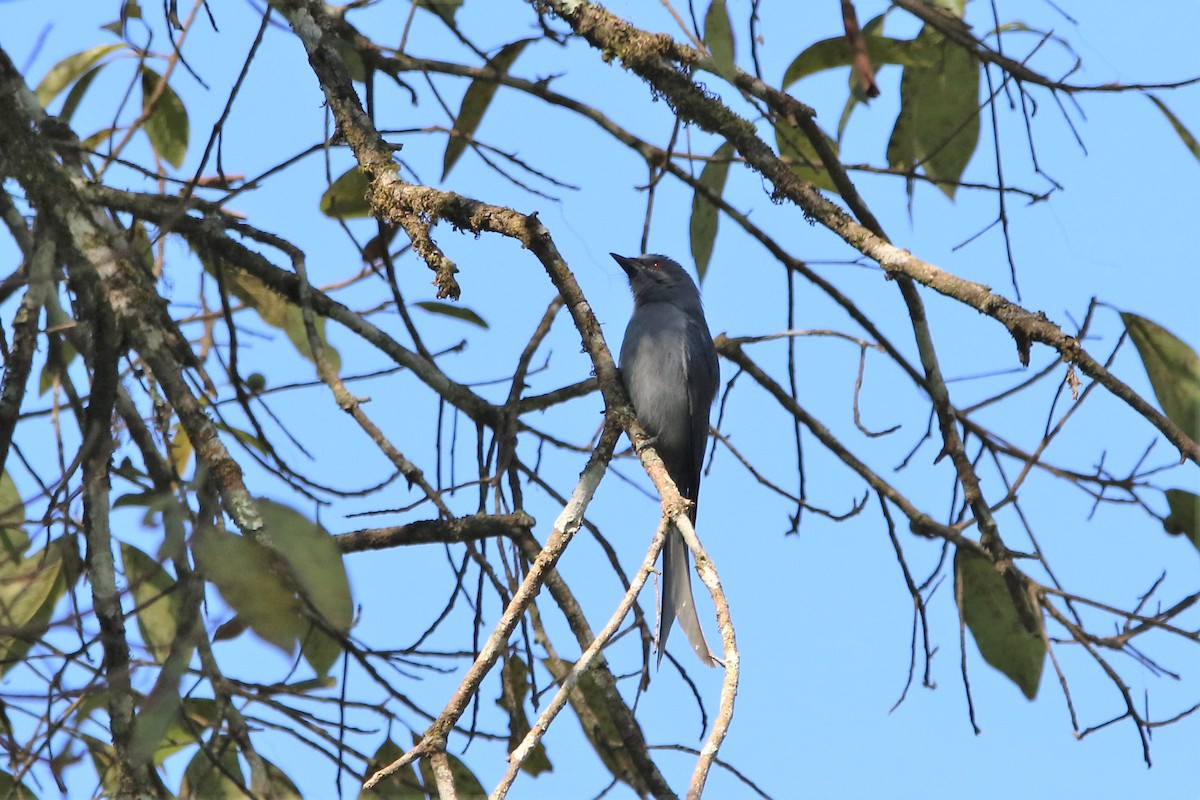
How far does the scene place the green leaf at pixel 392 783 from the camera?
9.43 ft

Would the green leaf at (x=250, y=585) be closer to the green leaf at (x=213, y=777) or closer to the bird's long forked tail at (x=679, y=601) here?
the green leaf at (x=213, y=777)

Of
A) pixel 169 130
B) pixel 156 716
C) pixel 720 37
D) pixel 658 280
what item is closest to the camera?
pixel 156 716

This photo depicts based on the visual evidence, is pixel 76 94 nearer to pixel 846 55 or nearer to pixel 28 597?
pixel 28 597

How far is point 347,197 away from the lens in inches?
161

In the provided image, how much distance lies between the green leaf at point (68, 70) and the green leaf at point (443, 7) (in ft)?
3.65

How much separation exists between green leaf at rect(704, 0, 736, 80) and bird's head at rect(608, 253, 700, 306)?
125 inches

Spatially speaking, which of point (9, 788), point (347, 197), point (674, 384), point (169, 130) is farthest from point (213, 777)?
point (674, 384)

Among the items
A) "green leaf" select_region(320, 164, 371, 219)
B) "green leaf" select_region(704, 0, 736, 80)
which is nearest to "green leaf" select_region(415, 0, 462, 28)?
"green leaf" select_region(320, 164, 371, 219)

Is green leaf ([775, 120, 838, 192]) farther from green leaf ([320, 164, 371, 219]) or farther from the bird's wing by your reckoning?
green leaf ([320, 164, 371, 219])

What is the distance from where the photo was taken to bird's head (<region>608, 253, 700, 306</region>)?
605 cm

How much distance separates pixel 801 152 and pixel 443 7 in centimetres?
133

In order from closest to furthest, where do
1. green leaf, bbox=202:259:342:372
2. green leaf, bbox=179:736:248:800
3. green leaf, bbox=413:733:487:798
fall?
green leaf, bbox=179:736:248:800 → green leaf, bbox=413:733:487:798 → green leaf, bbox=202:259:342:372

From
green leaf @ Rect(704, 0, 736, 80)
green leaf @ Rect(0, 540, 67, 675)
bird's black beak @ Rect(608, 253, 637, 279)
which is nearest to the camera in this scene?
green leaf @ Rect(704, 0, 736, 80)

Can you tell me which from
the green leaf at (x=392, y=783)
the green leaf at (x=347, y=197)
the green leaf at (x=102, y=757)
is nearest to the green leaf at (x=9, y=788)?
the green leaf at (x=102, y=757)
